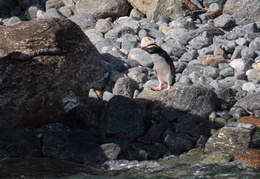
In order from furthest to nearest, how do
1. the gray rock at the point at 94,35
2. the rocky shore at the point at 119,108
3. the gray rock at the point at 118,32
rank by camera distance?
the gray rock at the point at 118,32
the gray rock at the point at 94,35
the rocky shore at the point at 119,108

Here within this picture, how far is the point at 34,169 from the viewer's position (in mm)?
5832

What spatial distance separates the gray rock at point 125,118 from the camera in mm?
7477

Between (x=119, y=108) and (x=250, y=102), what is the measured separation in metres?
2.29

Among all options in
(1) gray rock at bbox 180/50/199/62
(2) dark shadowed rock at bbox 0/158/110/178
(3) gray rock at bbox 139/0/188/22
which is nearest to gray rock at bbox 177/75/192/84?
(1) gray rock at bbox 180/50/199/62

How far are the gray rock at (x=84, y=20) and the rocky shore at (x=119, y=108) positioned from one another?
145 centimetres

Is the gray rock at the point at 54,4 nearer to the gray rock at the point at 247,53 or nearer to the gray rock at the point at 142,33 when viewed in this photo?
the gray rock at the point at 142,33

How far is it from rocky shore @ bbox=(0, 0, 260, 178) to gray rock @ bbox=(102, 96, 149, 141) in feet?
0.05

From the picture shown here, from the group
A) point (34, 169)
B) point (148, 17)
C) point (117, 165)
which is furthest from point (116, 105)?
point (148, 17)

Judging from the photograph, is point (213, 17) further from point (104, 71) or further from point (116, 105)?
point (116, 105)

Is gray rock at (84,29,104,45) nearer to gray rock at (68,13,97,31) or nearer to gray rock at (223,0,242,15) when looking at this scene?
gray rock at (68,13,97,31)

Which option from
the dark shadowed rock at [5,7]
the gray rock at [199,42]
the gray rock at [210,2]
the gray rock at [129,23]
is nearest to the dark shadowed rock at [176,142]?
the gray rock at [199,42]

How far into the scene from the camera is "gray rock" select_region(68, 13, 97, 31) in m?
12.8

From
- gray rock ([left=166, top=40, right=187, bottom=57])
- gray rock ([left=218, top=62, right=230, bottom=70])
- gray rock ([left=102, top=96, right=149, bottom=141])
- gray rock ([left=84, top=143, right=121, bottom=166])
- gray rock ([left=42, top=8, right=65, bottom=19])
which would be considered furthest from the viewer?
gray rock ([left=42, top=8, right=65, bottom=19])

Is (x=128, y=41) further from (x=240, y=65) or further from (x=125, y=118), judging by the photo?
(x=125, y=118)
